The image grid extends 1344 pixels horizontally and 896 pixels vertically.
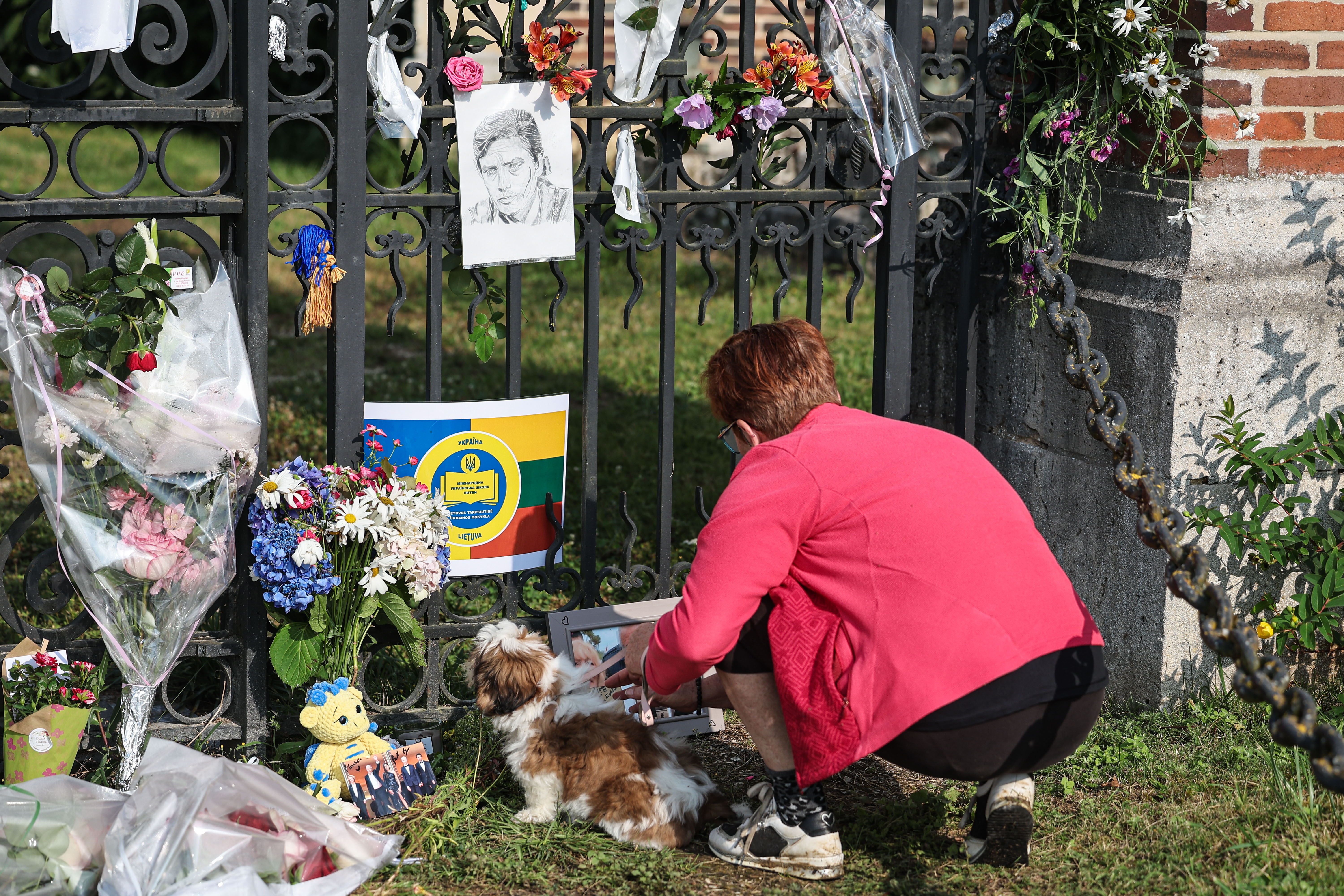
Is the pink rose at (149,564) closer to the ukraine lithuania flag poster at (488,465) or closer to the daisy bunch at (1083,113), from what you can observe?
the ukraine lithuania flag poster at (488,465)

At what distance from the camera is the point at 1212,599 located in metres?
2.61

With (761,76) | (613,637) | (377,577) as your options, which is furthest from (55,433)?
(761,76)

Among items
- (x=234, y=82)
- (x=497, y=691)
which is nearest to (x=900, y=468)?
(x=497, y=691)

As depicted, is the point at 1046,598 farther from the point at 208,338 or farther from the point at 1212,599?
the point at 208,338

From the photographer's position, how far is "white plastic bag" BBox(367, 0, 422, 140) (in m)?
3.48

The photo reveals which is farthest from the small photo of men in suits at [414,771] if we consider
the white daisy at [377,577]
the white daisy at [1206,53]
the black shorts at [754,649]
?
the white daisy at [1206,53]

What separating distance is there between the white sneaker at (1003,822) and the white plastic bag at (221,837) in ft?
4.71

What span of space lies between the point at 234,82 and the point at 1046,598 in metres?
2.47

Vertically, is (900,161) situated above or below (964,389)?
above

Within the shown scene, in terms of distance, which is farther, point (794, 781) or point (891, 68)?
point (891, 68)

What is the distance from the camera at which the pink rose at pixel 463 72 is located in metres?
3.51

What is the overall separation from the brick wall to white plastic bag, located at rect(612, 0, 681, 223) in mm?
1488

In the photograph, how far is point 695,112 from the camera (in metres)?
3.70

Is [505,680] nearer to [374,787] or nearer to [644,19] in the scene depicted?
[374,787]
